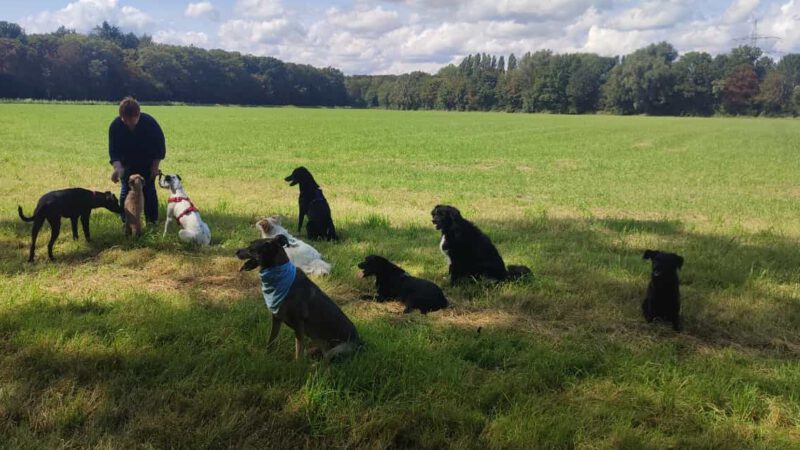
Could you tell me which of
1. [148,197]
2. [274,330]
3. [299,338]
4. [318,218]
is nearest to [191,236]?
Result: [148,197]

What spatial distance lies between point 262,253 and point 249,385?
1.07 m

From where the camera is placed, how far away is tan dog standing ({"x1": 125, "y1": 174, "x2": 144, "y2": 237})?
841cm

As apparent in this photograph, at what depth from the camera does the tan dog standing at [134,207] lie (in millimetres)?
8406

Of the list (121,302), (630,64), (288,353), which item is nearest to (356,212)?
(121,302)

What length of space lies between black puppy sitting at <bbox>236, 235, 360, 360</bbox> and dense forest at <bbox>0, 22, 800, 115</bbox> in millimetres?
123138

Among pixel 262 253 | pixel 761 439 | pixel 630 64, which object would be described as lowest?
pixel 761 439

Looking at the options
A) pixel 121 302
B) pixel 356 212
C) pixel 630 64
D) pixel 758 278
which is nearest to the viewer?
pixel 121 302

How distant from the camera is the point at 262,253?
4367mm

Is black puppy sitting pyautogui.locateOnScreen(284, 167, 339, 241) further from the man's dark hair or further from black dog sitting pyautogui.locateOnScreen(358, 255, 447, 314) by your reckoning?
the man's dark hair

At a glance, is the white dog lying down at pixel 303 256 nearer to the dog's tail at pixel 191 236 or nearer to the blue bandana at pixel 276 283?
the dog's tail at pixel 191 236

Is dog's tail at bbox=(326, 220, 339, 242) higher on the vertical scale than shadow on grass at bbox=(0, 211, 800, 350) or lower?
higher

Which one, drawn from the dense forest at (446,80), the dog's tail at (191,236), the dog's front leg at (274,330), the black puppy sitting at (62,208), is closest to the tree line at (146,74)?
the dense forest at (446,80)

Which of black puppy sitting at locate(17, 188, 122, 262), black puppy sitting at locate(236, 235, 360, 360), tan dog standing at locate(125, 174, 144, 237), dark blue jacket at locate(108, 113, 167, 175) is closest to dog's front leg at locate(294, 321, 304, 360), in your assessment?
black puppy sitting at locate(236, 235, 360, 360)

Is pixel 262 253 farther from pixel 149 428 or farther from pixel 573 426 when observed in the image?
pixel 573 426
